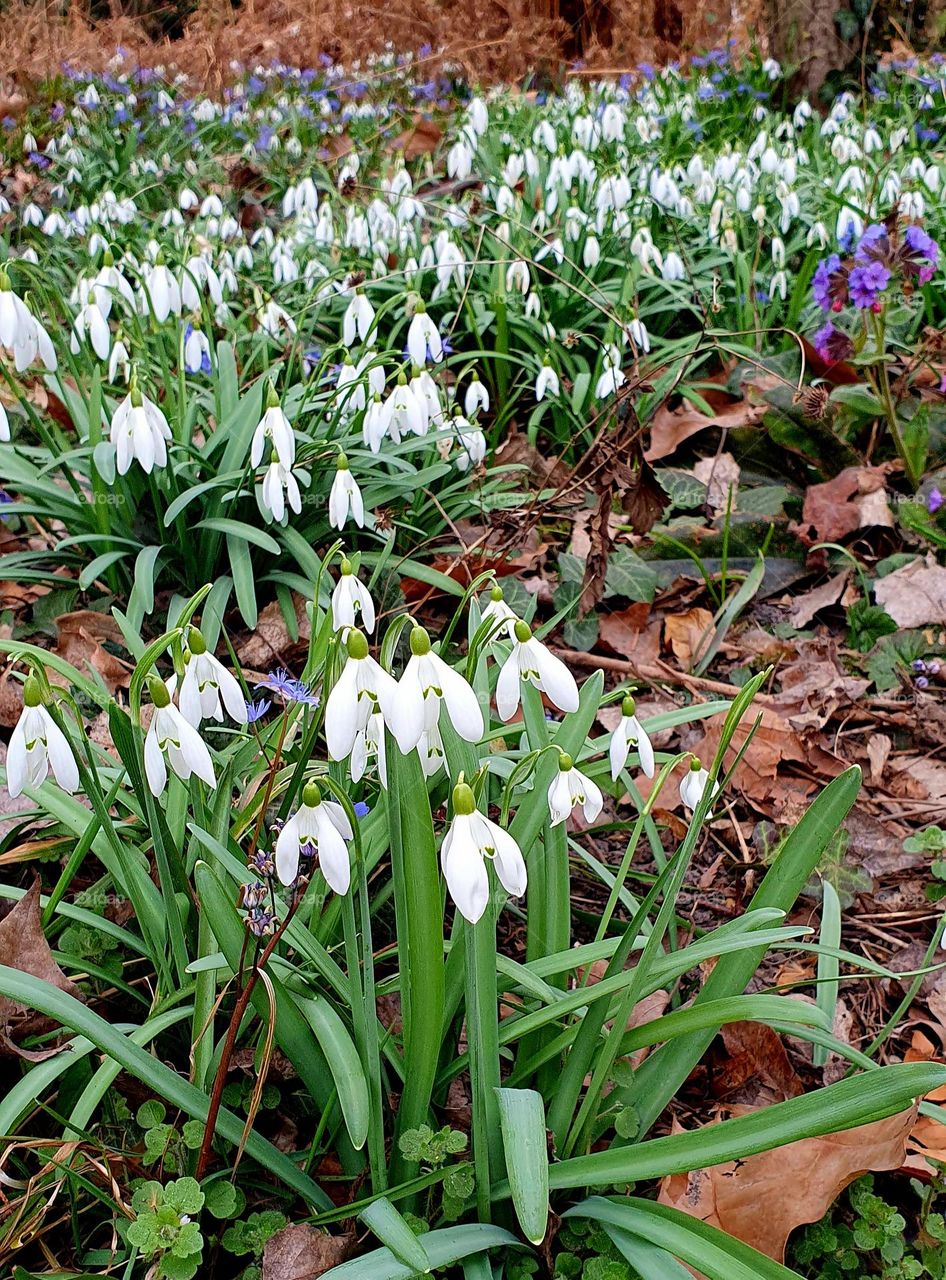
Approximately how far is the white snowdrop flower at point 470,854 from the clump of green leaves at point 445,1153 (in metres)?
0.49

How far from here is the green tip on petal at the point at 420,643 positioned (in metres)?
1.15

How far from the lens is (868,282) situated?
10.9 feet

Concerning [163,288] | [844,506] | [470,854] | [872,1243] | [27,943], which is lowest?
[872,1243]

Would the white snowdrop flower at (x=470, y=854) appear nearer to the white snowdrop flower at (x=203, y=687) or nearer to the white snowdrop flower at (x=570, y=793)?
the white snowdrop flower at (x=570, y=793)

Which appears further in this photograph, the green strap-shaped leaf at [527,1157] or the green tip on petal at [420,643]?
the green strap-shaped leaf at [527,1157]

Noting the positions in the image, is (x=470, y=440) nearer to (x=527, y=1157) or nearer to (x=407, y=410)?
(x=407, y=410)

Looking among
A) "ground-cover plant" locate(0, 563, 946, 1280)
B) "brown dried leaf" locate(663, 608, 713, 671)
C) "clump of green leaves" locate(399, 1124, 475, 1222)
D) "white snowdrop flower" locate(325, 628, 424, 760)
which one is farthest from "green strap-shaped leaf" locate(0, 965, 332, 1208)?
"brown dried leaf" locate(663, 608, 713, 671)

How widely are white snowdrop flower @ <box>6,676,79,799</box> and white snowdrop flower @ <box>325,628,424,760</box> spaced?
1.23 ft

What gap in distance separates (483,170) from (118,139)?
10.8ft

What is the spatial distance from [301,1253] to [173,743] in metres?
0.73

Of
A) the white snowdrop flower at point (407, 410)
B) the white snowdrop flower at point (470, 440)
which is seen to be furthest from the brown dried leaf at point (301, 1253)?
the white snowdrop flower at point (470, 440)

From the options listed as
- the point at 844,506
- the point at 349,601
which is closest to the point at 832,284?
the point at 844,506

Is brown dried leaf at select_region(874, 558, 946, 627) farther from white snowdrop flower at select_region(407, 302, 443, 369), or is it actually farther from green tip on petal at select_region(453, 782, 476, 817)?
green tip on petal at select_region(453, 782, 476, 817)

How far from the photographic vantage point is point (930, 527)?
3.27 metres
